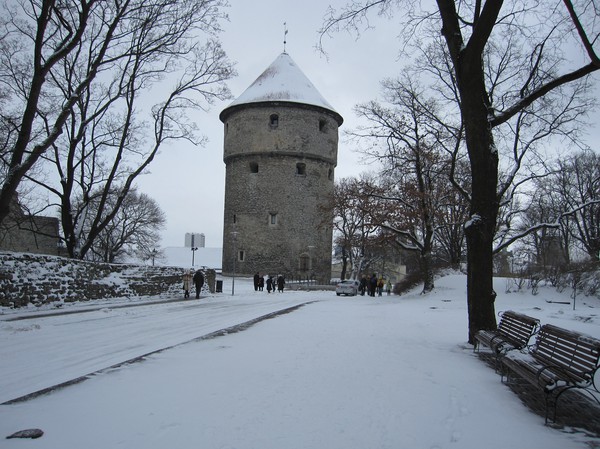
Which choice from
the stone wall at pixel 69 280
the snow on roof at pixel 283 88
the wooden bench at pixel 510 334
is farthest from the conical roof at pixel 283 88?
the wooden bench at pixel 510 334

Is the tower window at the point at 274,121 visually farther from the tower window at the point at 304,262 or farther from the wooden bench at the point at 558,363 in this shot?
the wooden bench at the point at 558,363

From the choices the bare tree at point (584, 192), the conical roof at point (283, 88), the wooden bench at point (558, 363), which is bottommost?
the wooden bench at point (558, 363)

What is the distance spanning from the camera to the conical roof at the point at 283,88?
141ft

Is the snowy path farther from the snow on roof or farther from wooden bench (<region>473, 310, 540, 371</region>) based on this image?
the snow on roof

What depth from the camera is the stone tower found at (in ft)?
140

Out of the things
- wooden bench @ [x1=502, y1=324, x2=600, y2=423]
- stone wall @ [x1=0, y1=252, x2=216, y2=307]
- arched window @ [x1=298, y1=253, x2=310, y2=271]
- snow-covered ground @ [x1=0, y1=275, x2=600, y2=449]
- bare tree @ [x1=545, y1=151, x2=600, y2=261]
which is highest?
bare tree @ [x1=545, y1=151, x2=600, y2=261]

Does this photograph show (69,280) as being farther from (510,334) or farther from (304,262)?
(304,262)

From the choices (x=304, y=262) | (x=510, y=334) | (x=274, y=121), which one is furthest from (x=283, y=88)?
(x=510, y=334)

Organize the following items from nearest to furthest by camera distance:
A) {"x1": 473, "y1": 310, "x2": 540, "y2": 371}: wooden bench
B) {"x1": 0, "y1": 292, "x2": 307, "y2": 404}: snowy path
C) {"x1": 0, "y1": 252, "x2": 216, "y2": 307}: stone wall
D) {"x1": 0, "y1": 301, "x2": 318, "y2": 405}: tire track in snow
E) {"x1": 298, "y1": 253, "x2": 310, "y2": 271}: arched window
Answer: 1. {"x1": 0, "y1": 301, "x2": 318, "y2": 405}: tire track in snow
2. {"x1": 0, "y1": 292, "x2": 307, "y2": 404}: snowy path
3. {"x1": 473, "y1": 310, "x2": 540, "y2": 371}: wooden bench
4. {"x1": 0, "y1": 252, "x2": 216, "y2": 307}: stone wall
5. {"x1": 298, "y1": 253, "x2": 310, "y2": 271}: arched window

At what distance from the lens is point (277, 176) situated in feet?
141

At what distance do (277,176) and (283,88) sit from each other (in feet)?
25.0

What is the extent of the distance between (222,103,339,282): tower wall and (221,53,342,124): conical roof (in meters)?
0.60

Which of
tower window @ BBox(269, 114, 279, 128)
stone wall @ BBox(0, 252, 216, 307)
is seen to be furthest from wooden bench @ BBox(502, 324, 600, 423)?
tower window @ BBox(269, 114, 279, 128)

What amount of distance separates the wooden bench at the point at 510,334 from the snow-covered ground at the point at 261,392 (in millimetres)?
359
